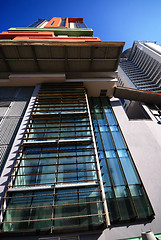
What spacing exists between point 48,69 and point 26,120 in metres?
8.93

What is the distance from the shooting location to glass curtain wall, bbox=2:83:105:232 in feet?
19.7

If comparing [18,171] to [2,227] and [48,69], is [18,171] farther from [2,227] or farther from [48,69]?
[48,69]

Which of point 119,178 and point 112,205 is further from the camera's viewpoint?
point 119,178

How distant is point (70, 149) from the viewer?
8797mm

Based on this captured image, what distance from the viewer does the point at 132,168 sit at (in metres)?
9.55

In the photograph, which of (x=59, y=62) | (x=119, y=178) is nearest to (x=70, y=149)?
(x=119, y=178)

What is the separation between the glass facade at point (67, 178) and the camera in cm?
608

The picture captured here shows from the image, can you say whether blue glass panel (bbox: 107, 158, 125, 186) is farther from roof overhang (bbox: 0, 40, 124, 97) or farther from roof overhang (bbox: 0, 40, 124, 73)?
roof overhang (bbox: 0, 40, 124, 73)

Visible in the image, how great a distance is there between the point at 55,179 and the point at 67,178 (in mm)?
856

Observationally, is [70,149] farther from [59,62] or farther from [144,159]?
[59,62]

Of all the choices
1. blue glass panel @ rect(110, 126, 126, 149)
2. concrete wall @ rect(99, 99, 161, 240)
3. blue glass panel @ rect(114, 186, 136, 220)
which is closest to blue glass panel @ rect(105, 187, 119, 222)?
blue glass panel @ rect(114, 186, 136, 220)

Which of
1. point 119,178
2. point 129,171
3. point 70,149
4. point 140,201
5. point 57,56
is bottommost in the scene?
point 140,201

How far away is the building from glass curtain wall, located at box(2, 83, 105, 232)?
0.15 feet

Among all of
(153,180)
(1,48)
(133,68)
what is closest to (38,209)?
(153,180)
